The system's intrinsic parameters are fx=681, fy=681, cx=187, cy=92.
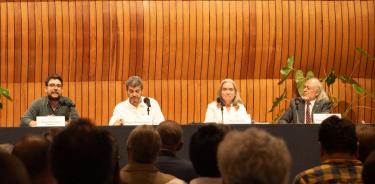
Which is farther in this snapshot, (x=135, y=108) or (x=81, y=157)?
(x=135, y=108)

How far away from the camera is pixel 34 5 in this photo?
10.1m

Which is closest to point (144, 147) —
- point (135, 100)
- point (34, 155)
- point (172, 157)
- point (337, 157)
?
point (172, 157)

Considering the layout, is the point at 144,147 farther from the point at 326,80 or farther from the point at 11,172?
the point at 326,80

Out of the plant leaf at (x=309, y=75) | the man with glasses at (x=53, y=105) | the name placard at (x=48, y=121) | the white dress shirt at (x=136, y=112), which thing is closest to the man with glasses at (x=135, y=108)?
the white dress shirt at (x=136, y=112)

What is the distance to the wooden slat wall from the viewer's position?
1015 cm

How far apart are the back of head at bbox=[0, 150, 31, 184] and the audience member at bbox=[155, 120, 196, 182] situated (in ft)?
8.35

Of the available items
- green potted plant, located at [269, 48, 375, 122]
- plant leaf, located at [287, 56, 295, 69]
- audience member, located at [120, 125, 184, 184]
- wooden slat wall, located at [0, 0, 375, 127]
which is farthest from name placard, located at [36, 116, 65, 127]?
plant leaf, located at [287, 56, 295, 69]

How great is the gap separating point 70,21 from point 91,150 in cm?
822

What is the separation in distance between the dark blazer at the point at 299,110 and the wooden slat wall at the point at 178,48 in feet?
5.13

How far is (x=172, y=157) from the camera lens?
4582mm

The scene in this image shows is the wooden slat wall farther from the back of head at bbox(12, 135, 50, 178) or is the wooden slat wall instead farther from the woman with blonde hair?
the back of head at bbox(12, 135, 50, 178)

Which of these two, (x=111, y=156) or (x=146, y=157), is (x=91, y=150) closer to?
(x=111, y=156)

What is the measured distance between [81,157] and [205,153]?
1.18 m

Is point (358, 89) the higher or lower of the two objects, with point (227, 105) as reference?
higher
